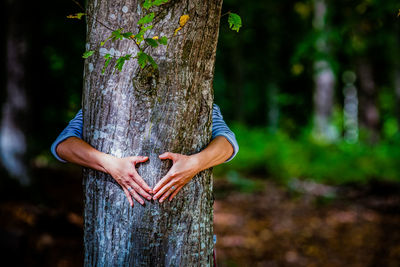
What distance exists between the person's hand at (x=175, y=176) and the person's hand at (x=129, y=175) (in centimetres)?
6

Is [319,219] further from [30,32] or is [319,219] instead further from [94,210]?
[30,32]

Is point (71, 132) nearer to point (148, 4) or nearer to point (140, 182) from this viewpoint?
point (140, 182)

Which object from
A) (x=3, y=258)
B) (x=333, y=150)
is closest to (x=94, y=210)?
(x=3, y=258)

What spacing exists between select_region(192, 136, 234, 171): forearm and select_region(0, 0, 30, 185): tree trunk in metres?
5.48

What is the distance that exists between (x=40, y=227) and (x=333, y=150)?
7908mm

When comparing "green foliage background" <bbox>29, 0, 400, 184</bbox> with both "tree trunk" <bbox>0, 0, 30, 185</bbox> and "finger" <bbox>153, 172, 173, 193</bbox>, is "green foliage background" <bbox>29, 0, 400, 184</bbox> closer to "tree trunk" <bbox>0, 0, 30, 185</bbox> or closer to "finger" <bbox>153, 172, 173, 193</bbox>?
"tree trunk" <bbox>0, 0, 30, 185</bbox>

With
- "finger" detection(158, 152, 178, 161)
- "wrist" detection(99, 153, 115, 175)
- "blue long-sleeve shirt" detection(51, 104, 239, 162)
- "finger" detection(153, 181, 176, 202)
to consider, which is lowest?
"finger" detection(153, 181, 176, 202)

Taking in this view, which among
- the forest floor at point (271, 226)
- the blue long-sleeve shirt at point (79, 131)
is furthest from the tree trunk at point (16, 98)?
the blue long-sleeve shirt at point (79, 131)

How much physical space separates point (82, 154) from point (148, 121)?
423 mm

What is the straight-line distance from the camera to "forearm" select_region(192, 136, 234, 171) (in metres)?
1.89

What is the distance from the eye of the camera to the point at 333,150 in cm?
988

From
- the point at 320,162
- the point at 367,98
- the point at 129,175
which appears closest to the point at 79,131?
the point at 129,175

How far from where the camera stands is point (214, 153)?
6.37 ft

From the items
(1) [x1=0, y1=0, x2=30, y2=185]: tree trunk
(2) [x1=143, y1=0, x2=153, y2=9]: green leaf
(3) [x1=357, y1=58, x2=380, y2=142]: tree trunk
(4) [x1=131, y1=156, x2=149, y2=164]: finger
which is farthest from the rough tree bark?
(3) [x1=357, y1=58, x2=380, y2=142]: tree trunk
